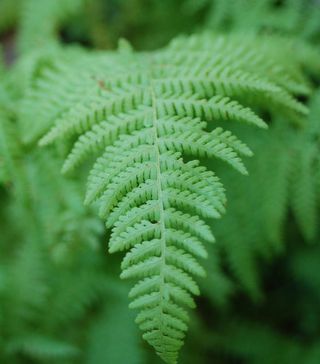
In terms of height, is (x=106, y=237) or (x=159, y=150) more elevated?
(x=106, y=237)

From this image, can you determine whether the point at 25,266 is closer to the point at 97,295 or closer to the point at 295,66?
the point at 97,295

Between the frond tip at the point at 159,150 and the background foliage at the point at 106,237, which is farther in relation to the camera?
the background foliage at the point at 106,237

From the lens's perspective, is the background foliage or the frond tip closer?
the frond tip

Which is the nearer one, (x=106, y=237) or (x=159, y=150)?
(x=159, y=150)

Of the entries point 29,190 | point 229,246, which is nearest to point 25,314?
point 29,190
